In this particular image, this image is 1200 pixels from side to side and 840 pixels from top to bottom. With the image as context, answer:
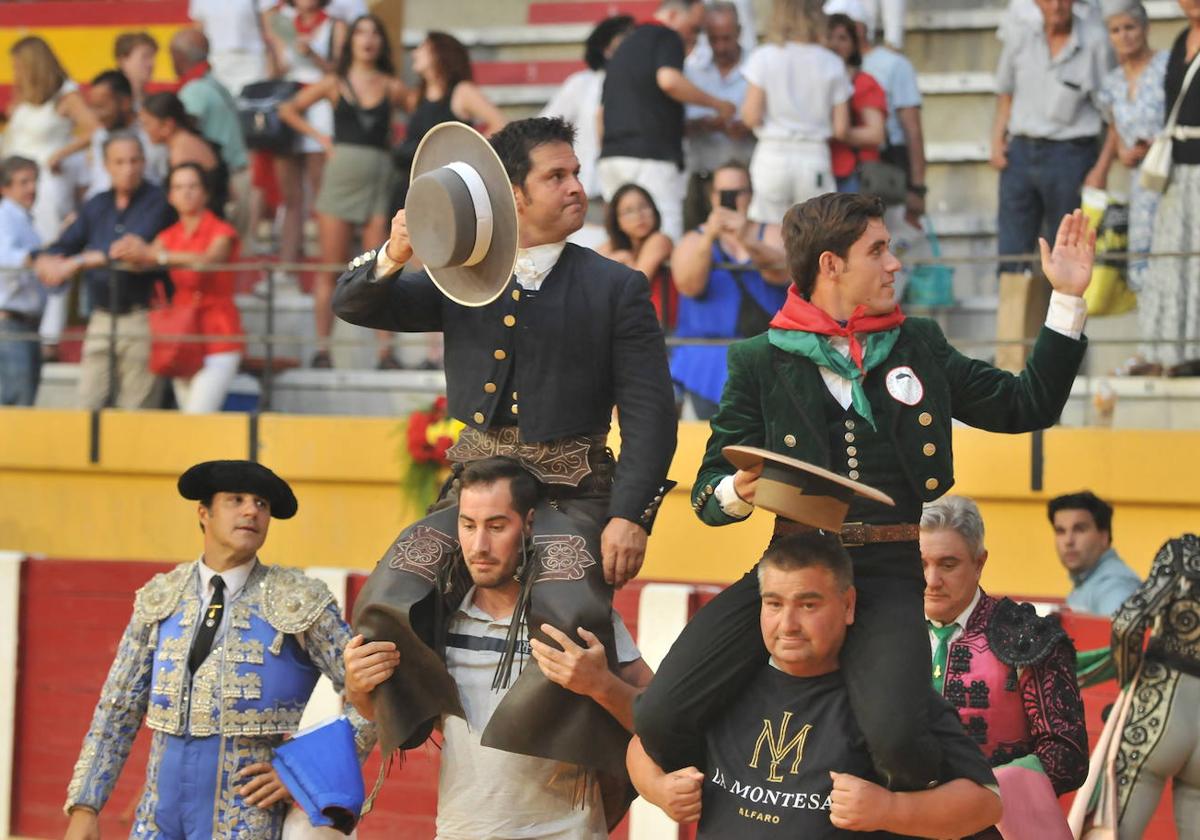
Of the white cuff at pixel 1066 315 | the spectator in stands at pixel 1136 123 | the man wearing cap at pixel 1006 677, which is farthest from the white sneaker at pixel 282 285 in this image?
the white cuff at pixel 1066 315

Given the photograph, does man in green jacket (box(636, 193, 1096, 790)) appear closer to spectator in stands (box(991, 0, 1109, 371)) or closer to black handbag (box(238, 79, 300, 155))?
spectator in stands (box(991, 0, 1109, 371))

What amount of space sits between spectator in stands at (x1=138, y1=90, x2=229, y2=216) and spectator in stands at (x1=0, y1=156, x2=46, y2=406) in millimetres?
782

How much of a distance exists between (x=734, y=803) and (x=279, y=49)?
23.6 ft

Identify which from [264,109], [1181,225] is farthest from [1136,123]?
[264,109]

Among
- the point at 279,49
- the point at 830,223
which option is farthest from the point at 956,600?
the point at 279,49

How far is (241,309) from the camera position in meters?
10.3

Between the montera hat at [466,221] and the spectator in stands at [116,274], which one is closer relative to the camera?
the montera hat at [466,221]

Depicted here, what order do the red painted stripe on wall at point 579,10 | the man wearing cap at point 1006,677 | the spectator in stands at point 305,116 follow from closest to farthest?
the man wearing cap at point 1006,677 < the spectator in stands at point 305,116 < the red painted stripe on wall at point 579,10

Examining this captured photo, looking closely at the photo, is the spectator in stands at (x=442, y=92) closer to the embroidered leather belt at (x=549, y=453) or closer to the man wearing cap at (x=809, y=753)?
the embroidered leather belt at (x=549, y=453)

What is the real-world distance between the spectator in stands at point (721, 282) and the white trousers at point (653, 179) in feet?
0.63

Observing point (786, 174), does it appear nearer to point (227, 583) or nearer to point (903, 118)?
point (903, 118)

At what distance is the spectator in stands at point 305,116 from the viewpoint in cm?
999

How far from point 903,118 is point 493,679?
4.97 metres

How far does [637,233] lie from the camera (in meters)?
8.02
